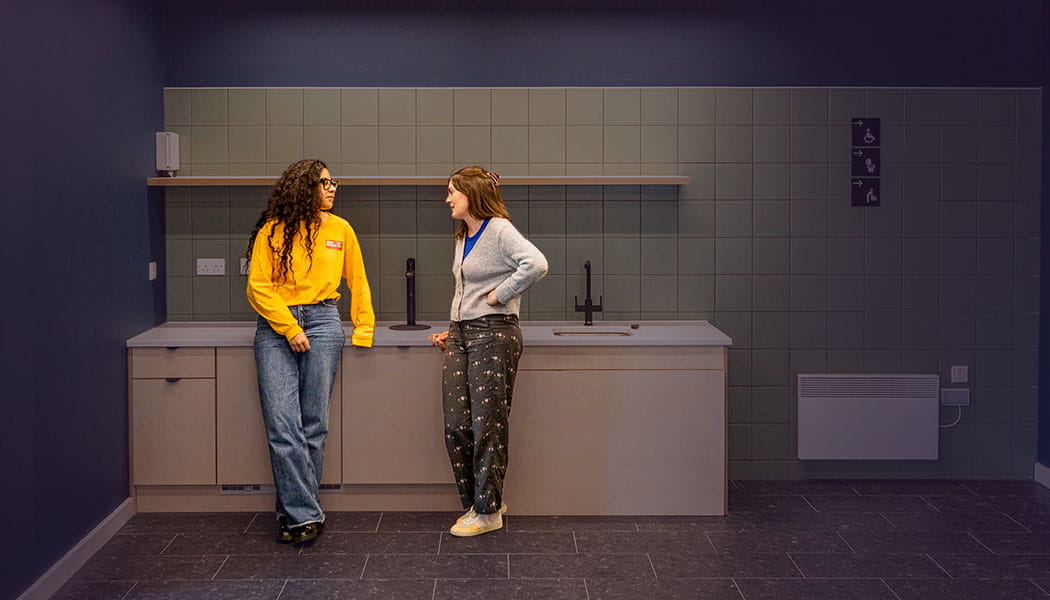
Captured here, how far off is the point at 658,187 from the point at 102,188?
253 centimetres

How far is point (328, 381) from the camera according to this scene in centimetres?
378

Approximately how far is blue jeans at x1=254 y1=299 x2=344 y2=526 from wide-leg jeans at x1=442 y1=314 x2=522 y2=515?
1.66 ft

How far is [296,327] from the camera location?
11.9 ft

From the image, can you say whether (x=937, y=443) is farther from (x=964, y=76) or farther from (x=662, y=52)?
(x=662, y=52)

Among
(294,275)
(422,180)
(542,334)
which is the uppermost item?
(422,180)

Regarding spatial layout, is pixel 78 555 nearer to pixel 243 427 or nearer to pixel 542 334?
pixel 243 427

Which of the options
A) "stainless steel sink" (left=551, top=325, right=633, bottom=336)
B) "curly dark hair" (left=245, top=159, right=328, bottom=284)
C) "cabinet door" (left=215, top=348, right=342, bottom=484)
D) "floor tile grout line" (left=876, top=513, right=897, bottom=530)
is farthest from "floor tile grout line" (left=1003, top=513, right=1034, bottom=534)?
"curly dark hair" (left=245, top=159, right=328, bottom=284)

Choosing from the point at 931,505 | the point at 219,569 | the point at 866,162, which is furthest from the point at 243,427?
the point at 866,162

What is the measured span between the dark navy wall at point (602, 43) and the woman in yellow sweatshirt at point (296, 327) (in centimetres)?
104

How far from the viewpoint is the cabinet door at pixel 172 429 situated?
156 inches

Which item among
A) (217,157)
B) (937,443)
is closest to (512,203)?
(217,157)

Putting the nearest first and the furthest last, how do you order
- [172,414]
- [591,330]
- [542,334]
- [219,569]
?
[219,569] < [172,414] < [542,334] < [591,330]

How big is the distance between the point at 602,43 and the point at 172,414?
8.80ft

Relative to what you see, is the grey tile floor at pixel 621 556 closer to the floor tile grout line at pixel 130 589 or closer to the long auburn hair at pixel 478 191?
the floor tile grout line at pixel 130 589
